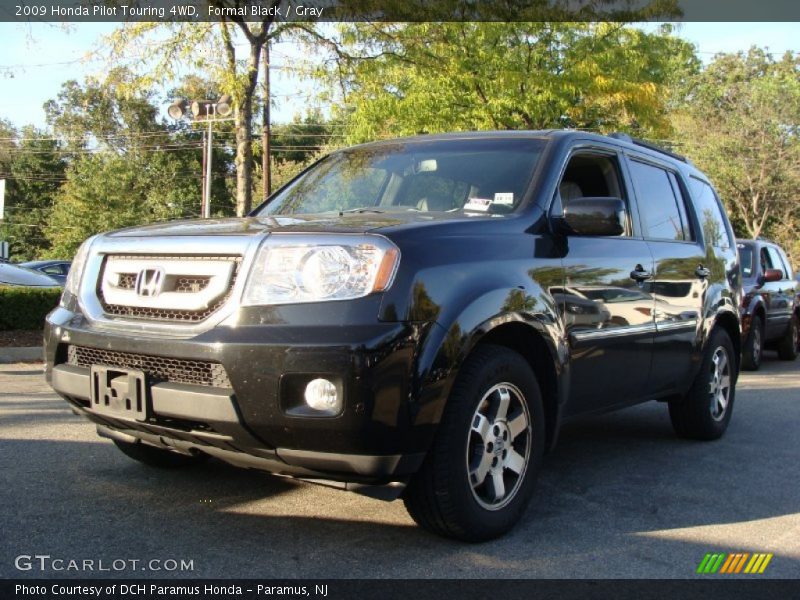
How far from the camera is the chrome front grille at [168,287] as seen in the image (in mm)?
3209

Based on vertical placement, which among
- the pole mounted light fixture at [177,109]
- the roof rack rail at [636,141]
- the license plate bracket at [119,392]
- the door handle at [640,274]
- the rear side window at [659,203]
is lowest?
the license plate bracket at [119,392]

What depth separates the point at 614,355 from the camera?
14.2 ft

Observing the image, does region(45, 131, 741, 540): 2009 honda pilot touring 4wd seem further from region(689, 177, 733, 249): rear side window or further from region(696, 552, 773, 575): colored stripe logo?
region(689, 177, 733, 249): rear side window

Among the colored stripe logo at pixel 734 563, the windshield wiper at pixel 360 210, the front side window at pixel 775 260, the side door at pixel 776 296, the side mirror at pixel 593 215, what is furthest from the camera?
the front side window at pixel 775 260

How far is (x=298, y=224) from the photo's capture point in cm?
345

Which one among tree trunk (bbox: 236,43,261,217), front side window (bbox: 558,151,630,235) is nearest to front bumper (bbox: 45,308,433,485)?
front side window (bbox: 558,151,630,235)

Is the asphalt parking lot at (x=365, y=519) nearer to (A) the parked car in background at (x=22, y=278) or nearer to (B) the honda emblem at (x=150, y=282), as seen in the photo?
(B) the honda emblem at (x=150, y=282)

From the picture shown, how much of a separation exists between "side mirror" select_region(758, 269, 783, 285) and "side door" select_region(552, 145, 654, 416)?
752 centimetres

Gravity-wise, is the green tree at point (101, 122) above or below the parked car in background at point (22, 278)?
above

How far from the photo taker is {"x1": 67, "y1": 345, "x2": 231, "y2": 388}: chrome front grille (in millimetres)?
3125

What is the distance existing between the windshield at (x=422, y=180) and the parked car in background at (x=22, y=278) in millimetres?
10065

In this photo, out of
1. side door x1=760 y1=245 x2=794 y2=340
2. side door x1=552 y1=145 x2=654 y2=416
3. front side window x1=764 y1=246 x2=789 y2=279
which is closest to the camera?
side door x1=552 y1=145 x2=654 y2=416

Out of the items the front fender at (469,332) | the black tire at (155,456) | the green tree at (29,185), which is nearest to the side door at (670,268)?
the front fender at (469,332)

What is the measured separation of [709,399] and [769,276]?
6691 mm
